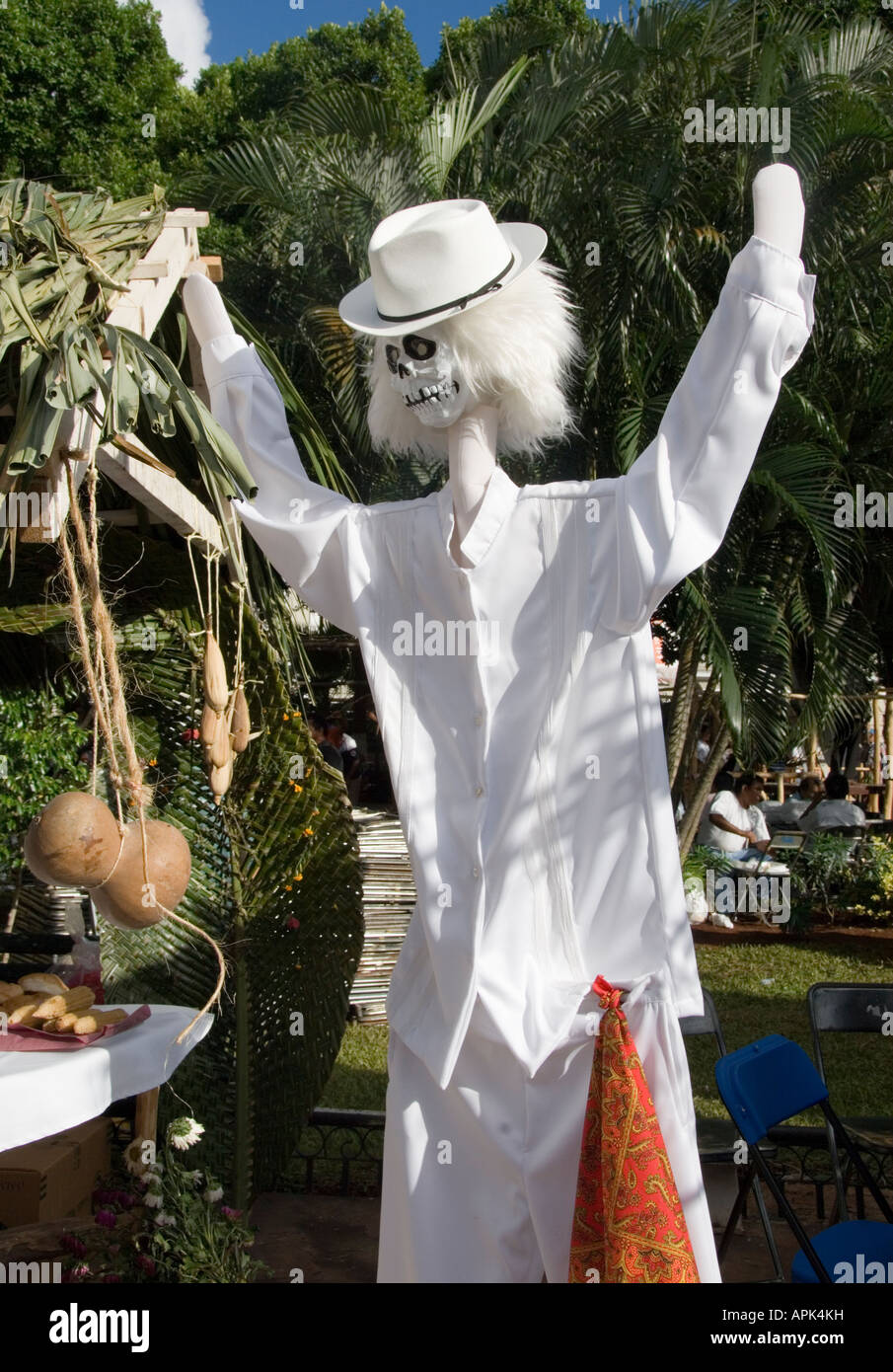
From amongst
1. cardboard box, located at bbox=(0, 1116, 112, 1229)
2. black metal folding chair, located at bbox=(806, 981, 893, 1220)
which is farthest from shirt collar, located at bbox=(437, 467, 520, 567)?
black metal folding chair, located at bbox=(806, 981, 893, 1220)

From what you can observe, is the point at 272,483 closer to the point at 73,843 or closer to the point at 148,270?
the point at 148,270

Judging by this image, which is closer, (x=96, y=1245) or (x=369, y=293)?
(x=369, y=293)

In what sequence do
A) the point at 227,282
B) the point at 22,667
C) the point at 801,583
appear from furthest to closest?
the point at 801,583
the point at 227,282
the point at 22,667

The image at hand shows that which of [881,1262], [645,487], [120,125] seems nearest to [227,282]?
[645,487]

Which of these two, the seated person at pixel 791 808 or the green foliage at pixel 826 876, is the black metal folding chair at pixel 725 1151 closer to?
the green foliage at pixel 826 876

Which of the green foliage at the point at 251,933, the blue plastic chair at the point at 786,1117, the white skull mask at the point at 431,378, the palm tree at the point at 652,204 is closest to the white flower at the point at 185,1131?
the green foliage at the point at 251,933

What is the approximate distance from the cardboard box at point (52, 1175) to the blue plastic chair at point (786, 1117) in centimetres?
205

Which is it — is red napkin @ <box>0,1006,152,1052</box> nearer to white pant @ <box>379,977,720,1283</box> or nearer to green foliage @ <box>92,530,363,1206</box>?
white pant @ <box>379,977,720,1283</box>

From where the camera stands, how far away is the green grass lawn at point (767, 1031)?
6676 mm

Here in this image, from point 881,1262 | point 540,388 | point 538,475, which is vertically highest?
point 538,475

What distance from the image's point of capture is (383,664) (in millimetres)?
2836

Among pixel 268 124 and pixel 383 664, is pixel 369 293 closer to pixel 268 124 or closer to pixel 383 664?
pixel 383 664

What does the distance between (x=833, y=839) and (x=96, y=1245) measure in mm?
Answer: 9180

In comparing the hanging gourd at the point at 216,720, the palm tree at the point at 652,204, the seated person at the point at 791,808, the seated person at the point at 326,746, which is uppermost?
the palm tree at the point at 652,204
